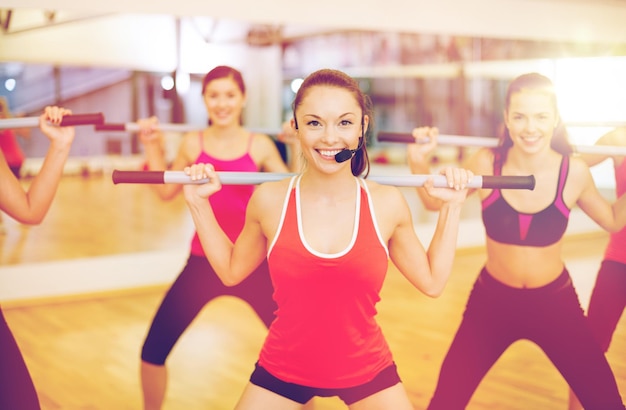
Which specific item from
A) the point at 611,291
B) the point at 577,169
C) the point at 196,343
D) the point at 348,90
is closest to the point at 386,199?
the point at 348,90

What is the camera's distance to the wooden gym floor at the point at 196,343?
349 cm

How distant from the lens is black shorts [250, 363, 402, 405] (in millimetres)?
1824

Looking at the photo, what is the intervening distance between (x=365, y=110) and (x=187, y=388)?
218 cm

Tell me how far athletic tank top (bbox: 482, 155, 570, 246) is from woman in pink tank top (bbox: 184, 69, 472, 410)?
593 millimetres

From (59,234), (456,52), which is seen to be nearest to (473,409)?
(456,52)

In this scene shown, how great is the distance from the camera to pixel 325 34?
25.0 ft

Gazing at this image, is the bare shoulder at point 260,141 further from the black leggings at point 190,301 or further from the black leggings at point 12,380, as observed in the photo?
the black leggings at point 12,380

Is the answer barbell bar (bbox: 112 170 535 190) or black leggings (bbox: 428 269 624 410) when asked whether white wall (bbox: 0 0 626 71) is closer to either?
barbell bar (bbox: 112 170 535 190)

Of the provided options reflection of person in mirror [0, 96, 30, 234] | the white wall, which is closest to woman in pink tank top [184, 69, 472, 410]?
the white wall

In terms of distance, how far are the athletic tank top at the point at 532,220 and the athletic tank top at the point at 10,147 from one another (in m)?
4.00

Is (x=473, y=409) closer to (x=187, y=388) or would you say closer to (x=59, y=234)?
(x=187, y=388)

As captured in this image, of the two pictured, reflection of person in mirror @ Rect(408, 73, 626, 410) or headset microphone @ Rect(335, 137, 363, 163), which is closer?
headset microphone @ Rect(335, 137, 363, 163)

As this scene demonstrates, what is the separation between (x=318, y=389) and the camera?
1.84m

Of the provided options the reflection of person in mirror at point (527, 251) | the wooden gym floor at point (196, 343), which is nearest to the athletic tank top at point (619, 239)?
the reflection of person in mirror at point (527, 251)
